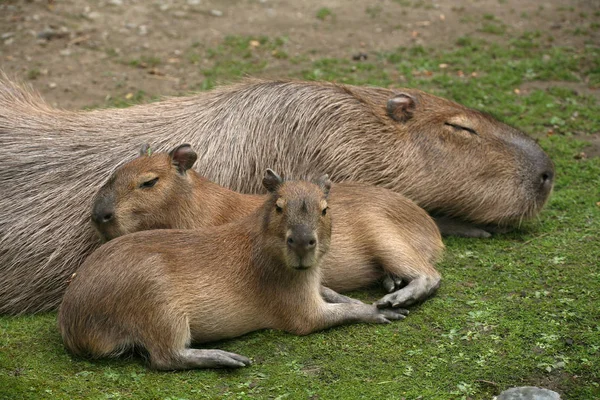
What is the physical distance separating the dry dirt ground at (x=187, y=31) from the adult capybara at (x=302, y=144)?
8.20 feet

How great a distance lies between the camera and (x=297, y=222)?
4.85 metres

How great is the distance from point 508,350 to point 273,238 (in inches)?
55.6

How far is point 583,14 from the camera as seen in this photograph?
11.2 metres

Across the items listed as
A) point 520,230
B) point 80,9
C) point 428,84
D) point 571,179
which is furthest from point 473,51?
point 80,9

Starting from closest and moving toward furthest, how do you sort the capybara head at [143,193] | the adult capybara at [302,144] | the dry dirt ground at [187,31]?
1. the capybara head at [143,193]
2. the adult capybara at [302,144]
3. the dry dirt ground at [187,31]

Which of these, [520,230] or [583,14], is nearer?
[520,230]

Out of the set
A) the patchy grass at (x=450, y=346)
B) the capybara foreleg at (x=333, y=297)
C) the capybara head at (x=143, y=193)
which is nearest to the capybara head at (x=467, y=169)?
the patchy grass at (x=450, y=346)

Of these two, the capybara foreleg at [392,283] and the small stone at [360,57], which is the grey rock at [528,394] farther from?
the small stone at [360,57]

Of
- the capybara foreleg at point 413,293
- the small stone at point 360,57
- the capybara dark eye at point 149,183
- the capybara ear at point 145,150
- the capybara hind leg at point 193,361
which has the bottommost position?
the capybara hind leg at point 193,361

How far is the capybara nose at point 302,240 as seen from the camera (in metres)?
4.77

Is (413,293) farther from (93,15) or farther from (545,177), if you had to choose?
(93,15)

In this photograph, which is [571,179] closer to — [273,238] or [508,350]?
[508,350]

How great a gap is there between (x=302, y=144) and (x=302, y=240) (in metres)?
1.91

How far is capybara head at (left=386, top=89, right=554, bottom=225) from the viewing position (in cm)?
667
